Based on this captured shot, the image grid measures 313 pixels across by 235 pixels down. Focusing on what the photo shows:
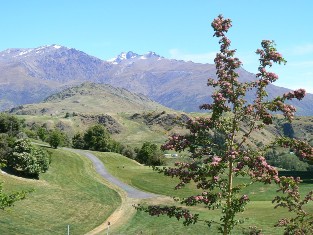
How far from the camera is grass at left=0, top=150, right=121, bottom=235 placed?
42.5 metres

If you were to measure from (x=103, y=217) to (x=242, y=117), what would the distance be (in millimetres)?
39210

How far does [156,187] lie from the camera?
247 ft

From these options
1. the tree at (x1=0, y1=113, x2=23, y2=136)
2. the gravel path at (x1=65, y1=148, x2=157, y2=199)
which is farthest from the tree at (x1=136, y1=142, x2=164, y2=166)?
the tree at (x1=0, y1=113, x2=23, y2=136)

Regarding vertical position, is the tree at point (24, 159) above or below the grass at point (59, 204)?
above

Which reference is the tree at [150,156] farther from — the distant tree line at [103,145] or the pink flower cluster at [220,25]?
the pink flower cluster at [220,25]

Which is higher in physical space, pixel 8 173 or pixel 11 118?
pixel 11 118

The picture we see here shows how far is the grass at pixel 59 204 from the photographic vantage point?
4253 centimetres

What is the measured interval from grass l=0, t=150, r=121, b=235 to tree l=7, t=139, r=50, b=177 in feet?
6.55

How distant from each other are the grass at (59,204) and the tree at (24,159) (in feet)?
6.55

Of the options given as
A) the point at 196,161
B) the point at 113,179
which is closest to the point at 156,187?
the point at 113,179

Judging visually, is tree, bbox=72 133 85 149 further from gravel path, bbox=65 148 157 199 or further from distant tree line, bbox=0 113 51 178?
distant tree line, bbox=0 113 51 178

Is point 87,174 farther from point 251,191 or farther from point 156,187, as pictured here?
point 251,191

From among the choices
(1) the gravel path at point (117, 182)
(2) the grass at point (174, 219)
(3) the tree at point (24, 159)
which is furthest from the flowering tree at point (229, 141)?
(1) the gravel path at point (117, 182)

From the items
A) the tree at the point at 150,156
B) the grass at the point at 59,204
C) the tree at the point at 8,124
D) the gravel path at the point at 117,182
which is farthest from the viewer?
the tree at the point at 150,156
